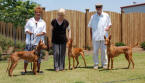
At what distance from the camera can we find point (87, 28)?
53.6 feet

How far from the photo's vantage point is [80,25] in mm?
16078

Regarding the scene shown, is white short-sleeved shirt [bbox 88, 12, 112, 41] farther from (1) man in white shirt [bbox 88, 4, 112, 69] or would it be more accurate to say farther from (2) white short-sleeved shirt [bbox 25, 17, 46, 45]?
(2) white short-sleeved shirt [bbox 25, 17, 46, 45]

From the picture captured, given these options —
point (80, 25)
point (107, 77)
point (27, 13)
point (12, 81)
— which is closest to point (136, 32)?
point (80, 25)

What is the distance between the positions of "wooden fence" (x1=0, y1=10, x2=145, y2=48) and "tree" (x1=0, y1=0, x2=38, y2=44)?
3.07 ft

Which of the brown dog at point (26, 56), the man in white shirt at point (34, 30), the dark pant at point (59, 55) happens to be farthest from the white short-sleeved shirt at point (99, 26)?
the brown dog at point (26, 56)

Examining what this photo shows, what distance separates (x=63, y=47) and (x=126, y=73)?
2.33 meters

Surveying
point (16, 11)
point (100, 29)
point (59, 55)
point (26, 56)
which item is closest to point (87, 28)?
point (16, 11)

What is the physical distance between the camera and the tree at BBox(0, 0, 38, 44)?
13.5 m

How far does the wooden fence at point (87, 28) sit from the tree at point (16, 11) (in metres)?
0.93

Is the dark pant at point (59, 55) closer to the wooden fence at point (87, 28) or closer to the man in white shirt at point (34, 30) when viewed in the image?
the man in white shirt at point (34, 30)

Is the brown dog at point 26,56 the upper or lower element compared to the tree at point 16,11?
lower

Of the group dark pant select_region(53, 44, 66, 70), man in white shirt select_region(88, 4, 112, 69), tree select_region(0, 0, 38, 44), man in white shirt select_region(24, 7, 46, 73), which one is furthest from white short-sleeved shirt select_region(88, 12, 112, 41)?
tree select_region(0, 0, 38, 44)

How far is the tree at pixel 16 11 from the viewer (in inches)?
532

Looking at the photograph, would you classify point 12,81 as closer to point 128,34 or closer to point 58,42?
point 58,42
